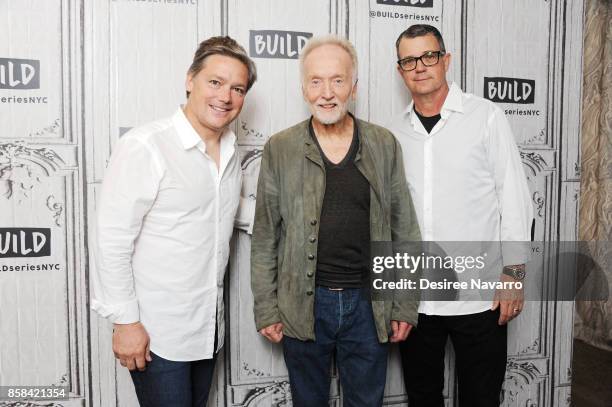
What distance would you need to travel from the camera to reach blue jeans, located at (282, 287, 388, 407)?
1667 millimetres

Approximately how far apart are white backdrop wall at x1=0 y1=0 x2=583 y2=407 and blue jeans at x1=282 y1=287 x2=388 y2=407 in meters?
0.43

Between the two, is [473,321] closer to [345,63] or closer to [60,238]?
[345,63]

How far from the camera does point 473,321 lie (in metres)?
1.84

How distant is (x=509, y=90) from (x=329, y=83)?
1.15 metres

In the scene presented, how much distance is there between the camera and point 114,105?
1.93 meters

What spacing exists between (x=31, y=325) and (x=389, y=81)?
185 cm

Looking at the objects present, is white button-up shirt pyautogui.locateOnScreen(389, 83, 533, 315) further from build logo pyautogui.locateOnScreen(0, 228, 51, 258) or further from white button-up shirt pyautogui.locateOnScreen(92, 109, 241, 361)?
build logo pyautogui.locateOnScreen(0, 228, 51, 258)

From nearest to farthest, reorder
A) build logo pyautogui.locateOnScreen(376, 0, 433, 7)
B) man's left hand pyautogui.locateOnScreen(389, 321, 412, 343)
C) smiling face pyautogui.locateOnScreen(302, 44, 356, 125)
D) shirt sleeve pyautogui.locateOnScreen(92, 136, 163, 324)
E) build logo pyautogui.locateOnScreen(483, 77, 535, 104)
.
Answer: shirt sleeve pyautogui.locateOnScreen(92, 136, 163, 324), smiling face pyautogui.locateOnScreen(302, 44, 356, 125), man's left hand pyautogui.locateOnScreen(389, 321, 412, 343), build logo pyautogui.locateOnScreen(376, 0, 433, 7), build logo pyautogui.locateOnScreen(483, 77, 535, 104)

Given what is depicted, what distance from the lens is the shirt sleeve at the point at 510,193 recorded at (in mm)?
1785

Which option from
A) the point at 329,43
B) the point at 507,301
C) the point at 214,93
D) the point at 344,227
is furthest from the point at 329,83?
the point at 507,301

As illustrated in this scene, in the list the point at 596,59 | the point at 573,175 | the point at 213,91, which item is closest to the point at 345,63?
the point at 213,91

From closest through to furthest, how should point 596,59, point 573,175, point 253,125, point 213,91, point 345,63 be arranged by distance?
point 213,91 < point 345,63 < point 253,125 < point 573,175 < point 596,59

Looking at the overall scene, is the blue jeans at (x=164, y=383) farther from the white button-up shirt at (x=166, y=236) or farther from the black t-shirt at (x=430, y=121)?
the black t-shirt at (x=430, y=121)

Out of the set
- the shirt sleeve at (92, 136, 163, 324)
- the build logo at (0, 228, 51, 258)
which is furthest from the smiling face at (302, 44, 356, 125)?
the build logo at (0, 228, 51, 258)
